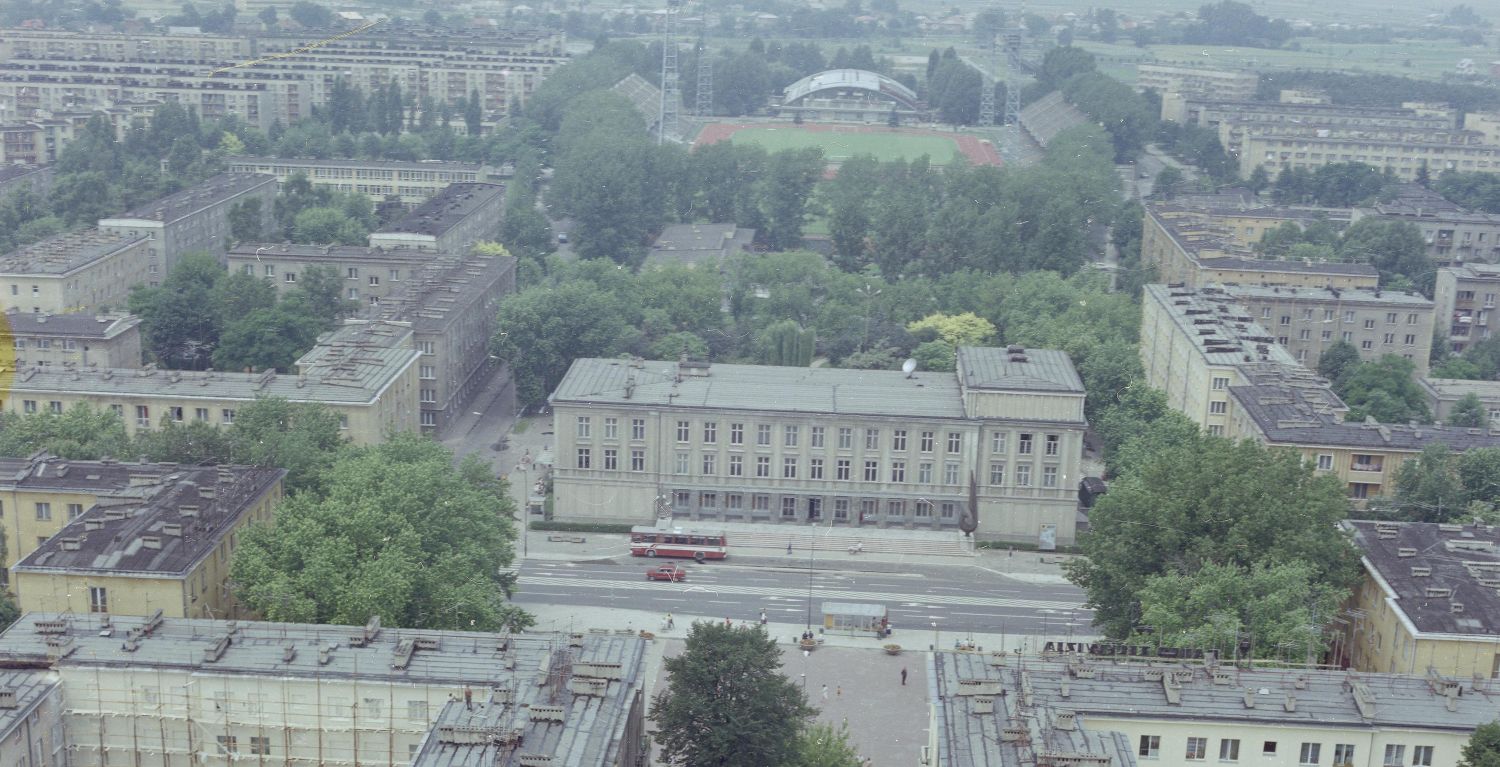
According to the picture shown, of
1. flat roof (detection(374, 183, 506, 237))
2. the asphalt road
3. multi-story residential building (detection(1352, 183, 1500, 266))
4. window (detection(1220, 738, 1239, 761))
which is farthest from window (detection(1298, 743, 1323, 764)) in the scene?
multi-story residential building (detection(1352, 183, 1500, 266))

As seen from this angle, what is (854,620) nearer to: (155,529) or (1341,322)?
(155,529)

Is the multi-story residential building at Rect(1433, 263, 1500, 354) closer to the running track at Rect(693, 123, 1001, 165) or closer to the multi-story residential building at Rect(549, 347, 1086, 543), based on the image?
the multi-story residential building at Rect(549, 347, 1086, 543)

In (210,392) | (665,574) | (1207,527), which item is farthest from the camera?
(210,392)

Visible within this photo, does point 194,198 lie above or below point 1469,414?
above

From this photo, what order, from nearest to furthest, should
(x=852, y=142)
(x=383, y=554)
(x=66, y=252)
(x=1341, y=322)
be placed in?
(x=383, y=554)
(x=1341, y=322)
(x=66, y=252)
(x=852, y=142)

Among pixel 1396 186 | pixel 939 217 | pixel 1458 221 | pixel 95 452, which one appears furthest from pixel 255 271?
pixel 1396 186

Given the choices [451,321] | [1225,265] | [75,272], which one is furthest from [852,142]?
[451,321]

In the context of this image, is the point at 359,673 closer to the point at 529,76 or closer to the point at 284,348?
the point at 284,348
